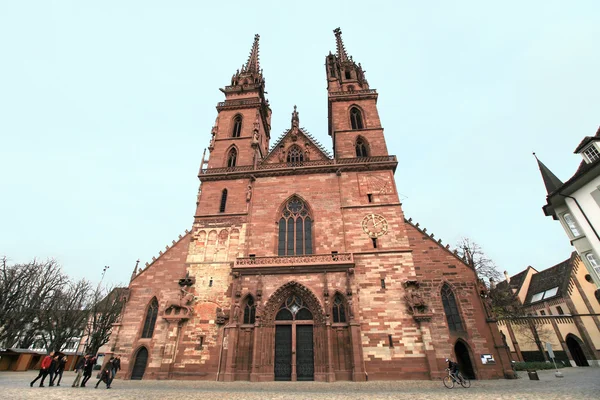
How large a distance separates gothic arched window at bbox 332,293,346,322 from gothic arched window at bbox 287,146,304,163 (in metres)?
10.7

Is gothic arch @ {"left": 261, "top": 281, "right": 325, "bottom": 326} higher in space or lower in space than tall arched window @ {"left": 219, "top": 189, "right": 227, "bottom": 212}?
lower

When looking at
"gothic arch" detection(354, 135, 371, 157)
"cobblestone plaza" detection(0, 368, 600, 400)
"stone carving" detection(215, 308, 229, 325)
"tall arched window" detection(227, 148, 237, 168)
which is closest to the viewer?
"cobblestone plaza" detection(0, 368, 600, 400)

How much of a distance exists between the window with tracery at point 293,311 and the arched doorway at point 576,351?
86.4ft

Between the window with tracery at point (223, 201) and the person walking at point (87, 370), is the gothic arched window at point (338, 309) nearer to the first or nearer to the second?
the window with tracery at point (223, 201)

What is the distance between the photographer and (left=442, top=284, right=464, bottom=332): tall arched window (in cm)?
1550

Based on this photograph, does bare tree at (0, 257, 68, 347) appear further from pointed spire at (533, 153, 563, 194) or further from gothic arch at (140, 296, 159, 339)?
pointed spire at (533, 153, 563, 194)

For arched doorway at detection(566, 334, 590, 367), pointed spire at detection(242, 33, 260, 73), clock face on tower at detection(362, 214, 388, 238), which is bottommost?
arched doorway at detection(566, 334, 590, 367)

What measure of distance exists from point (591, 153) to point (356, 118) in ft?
49.7

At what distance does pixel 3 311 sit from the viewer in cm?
2105

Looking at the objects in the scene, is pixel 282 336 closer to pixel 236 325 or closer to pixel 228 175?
→ pixel 236 325

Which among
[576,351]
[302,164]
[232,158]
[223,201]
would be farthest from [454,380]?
[576,351]

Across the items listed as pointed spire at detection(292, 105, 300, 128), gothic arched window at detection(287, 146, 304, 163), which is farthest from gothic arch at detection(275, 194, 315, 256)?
pointed spire at detection(292, 105, 300, 128)

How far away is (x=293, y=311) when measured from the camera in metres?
16.0

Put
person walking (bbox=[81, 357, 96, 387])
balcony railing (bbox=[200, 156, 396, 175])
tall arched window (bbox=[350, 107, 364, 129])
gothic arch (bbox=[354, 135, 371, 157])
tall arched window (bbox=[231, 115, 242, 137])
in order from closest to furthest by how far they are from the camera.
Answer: person walking (bbox=[81, 357, 96, 387])
balcony railing (bbox=[200, 156, 396, 175])
gothic arch (bbox=[354, 135, 371, 157])
tall arched window (bbox=[350, 107, 364, 129])
tall arched window (bbox=[231, 115, 242, 137])
